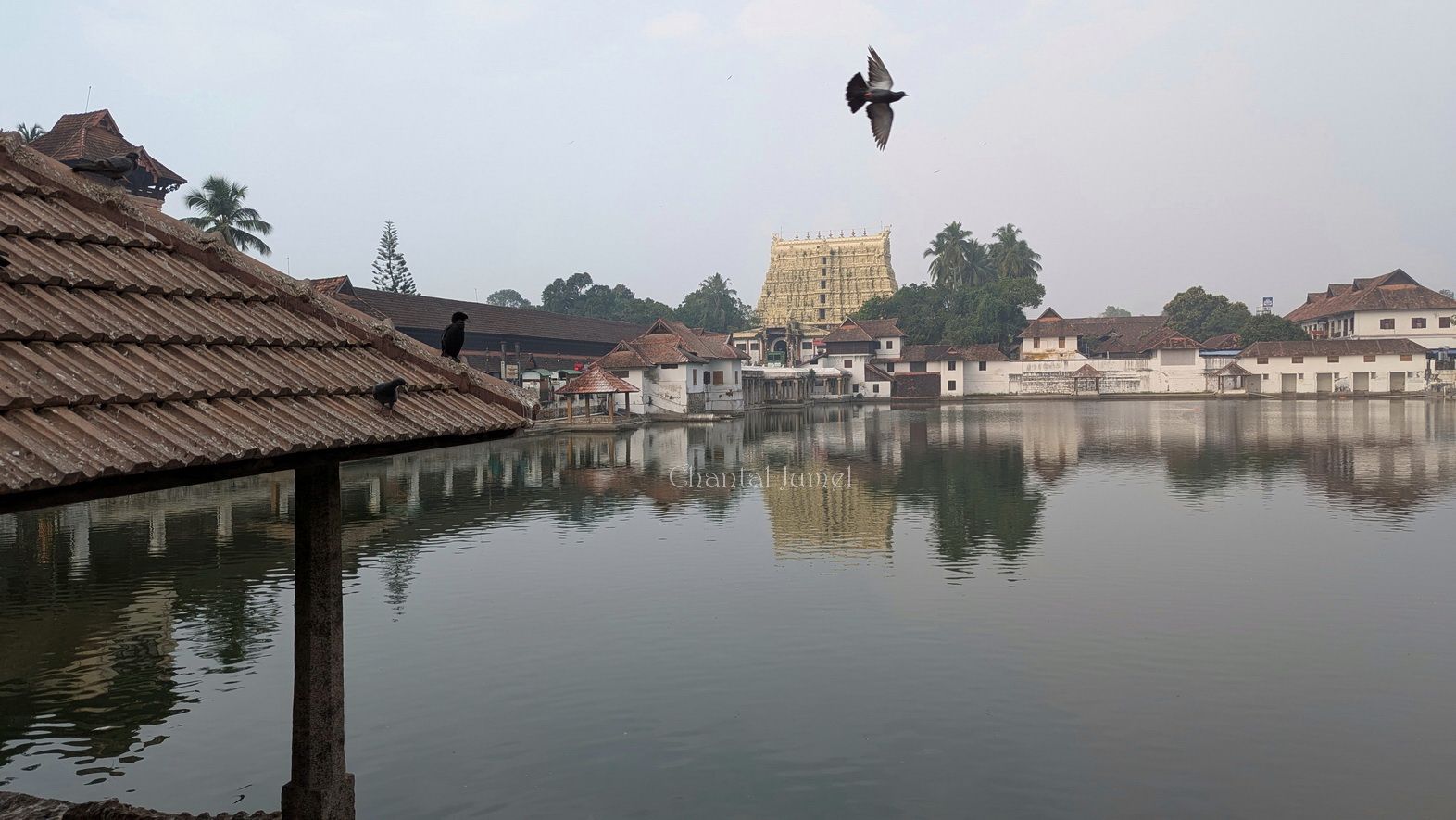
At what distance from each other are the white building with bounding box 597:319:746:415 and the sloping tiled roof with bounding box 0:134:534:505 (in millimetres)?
41560

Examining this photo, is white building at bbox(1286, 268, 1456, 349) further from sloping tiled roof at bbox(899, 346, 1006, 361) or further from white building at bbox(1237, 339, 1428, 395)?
sloping tiled roof at bbox(899, 346, 1006, 361)

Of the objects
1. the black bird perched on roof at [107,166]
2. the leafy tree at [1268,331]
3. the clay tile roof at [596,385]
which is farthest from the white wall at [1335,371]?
the black bird perched on roof at [107,166]

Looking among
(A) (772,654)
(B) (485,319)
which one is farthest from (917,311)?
(A) (772,654)

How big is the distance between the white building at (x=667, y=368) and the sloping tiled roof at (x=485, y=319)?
4.32 meters

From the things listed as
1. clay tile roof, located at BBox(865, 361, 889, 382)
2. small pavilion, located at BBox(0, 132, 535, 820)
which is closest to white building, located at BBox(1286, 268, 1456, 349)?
clay tile roof, located at BBox(865, 361, 889, 382)

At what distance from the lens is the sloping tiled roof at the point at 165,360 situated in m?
3.35

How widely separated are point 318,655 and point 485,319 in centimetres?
4173

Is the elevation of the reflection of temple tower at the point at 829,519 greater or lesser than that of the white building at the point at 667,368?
lesser

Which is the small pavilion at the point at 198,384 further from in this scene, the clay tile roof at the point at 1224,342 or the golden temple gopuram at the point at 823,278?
the golden temple gopuram at the point at 823,278

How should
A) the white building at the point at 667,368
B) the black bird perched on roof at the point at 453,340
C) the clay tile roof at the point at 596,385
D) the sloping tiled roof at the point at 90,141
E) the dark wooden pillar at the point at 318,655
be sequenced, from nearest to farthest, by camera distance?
the dark wooden pillar at the point at 318,655 → the black bird perched on roof at the point at 453,340 → the sloping tiled roof at the point at 90,141 → the clay tile roof at the point at 596,385 → the white building at the point at 667,368

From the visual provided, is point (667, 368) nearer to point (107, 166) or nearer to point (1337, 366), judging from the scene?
point (1337, 366)

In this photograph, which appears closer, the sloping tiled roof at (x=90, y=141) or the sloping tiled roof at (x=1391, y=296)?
the sloping tiled roof at (x=90, y=141)

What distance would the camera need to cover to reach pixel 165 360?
13.1 ft

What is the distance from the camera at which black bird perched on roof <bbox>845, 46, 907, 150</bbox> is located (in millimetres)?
5730
